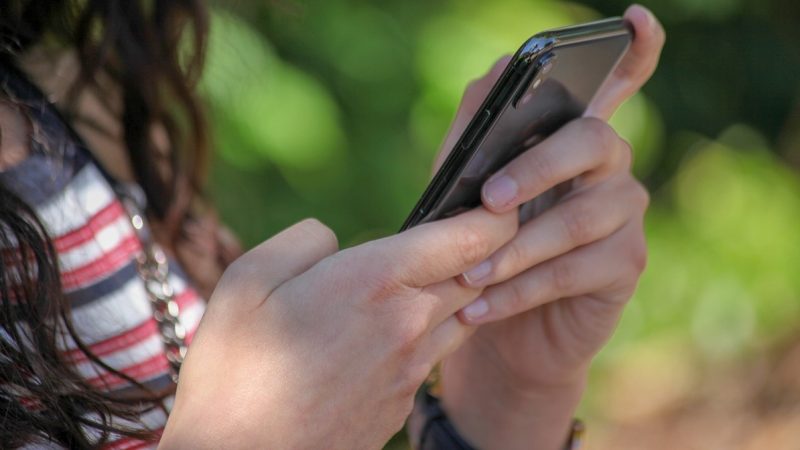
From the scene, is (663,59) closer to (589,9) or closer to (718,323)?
(589,9)

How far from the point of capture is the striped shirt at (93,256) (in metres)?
0.95

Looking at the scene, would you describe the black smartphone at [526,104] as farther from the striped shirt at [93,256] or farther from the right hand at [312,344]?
the striped shirt at [93,256]

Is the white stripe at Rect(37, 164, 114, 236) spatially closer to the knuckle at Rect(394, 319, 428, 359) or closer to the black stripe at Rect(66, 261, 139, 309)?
the black stripe at Rect(66, 261, 139, 309)

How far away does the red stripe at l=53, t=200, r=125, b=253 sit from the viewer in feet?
3.14

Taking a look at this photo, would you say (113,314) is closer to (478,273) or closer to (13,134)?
(13,134)

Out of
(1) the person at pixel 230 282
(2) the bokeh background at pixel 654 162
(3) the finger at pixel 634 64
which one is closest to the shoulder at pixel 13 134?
(1) the person at pixel 230 282

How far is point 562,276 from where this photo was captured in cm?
100

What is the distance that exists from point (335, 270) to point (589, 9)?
187 centimetres

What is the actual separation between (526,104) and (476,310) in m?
0.19

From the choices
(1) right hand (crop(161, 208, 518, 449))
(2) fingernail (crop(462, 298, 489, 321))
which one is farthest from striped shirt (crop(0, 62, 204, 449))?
(2) fingernail (crop(462, 298, 489, 321))

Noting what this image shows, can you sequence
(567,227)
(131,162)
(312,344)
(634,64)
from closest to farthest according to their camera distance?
Result: (312,344), (567,227), (634,64), (131,162)

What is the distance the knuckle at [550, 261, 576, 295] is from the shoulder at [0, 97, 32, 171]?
53cm

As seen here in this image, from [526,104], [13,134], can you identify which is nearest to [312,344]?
[526,104]

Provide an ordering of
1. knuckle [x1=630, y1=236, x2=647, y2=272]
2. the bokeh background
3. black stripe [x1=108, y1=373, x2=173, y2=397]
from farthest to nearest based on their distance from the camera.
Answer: the bokeh background, knuckle [x1=630, y1=236, x2=647, y2=272], black stripe [x1=108, y1=373, x2=173, y2=397]
